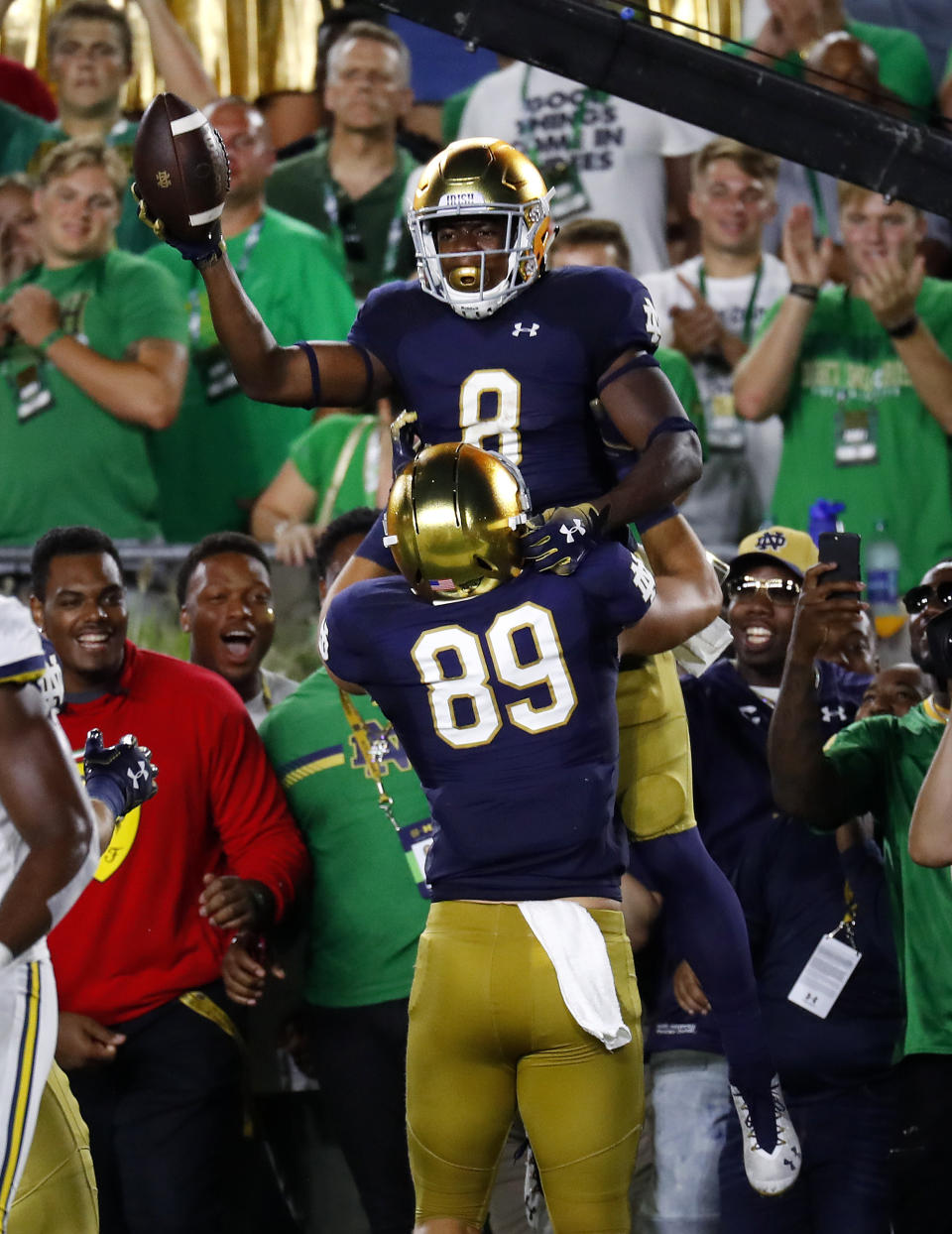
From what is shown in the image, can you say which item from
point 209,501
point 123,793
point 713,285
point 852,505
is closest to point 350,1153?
point 123,793

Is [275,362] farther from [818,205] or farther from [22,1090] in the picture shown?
[818,205]

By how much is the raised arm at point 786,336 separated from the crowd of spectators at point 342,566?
14mm

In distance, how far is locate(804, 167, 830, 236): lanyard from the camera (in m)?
6.83

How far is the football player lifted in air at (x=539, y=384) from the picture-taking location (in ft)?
10.9

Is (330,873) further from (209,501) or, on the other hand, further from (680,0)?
(680,0)

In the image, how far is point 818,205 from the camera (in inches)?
270

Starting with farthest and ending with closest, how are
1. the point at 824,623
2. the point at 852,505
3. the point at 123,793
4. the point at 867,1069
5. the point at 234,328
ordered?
the point at 852,505 < the point at 867,1069 < the point at 824,623 < the point at 234,328 < the point at 123,793

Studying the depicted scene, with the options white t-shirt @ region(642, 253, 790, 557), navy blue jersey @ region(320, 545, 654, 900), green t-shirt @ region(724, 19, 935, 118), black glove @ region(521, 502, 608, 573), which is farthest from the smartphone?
green t-shirt @ region(724, 19, 935, 118)

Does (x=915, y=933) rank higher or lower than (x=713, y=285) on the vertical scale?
lower

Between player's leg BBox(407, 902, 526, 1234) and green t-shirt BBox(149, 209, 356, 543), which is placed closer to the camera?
player's leg BBox(407, 902, 526, 1234)

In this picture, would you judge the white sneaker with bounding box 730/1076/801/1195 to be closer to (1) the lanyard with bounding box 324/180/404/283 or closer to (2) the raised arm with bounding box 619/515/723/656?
(2) the raised arm with bounding box 619/515/723/656

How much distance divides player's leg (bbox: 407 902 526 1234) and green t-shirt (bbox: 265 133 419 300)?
426cm

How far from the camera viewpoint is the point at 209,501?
6.72 metres

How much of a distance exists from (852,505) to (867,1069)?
3.12 m
